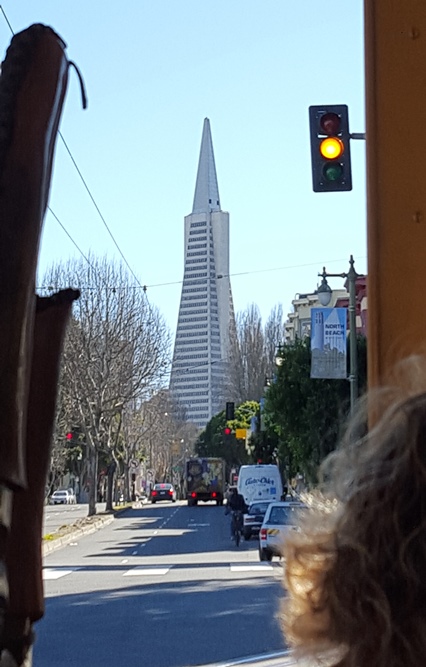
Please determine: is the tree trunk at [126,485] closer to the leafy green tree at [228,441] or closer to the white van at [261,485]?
the leafy green tree at [228,441]

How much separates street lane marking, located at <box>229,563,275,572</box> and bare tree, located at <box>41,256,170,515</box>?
1740 cm

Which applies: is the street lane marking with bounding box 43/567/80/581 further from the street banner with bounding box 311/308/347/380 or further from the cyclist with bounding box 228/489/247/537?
the cyclist with bounding box 228/489/247/537

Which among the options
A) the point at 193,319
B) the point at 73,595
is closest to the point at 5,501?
the point at 73,595

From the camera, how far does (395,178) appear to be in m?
2.81

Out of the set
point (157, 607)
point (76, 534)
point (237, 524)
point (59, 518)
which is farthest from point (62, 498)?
point (157, 607)

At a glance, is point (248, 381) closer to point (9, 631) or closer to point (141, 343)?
point (141, 343)

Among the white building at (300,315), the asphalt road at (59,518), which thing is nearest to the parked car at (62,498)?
the asphalt road at (59,518)

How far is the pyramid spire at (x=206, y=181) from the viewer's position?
11500 cm

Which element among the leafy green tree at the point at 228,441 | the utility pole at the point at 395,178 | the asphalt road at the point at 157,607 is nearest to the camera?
the utility pole at the point at 395,178

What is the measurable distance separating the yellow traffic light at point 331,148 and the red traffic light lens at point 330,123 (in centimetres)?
7

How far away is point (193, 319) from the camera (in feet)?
427

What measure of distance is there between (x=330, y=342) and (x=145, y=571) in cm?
567

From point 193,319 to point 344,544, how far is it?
12888 centimetres

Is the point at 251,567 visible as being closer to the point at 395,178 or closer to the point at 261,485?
the point at 261,485
